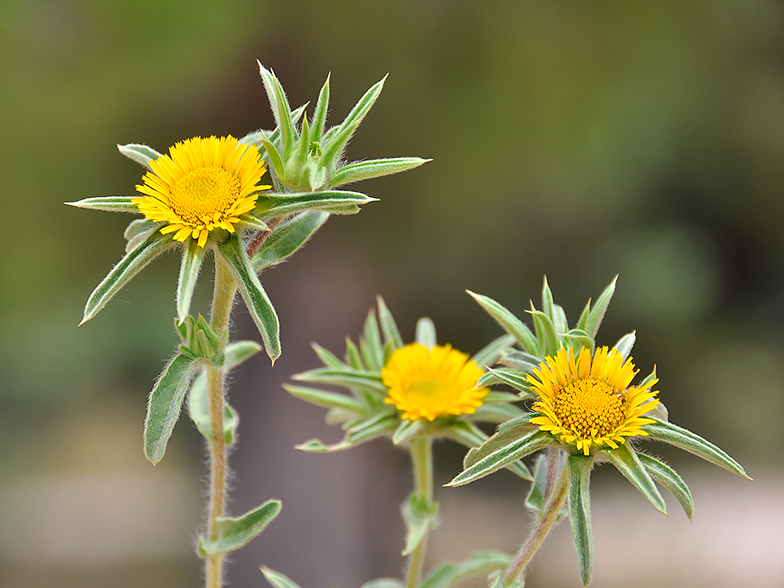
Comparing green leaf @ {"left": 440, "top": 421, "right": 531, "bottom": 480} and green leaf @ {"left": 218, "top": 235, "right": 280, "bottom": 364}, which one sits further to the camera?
green leaf @ {"left": 440, "top": 421, "right": 531, "bottom": 480}

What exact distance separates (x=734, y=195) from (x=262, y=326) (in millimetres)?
3036

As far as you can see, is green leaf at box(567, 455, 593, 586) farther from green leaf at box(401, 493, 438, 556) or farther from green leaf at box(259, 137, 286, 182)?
green leaf at box(259, 137, 286, 182)

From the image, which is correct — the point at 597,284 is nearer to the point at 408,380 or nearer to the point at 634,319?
the point at 634,319

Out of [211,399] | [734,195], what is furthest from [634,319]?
[211,399]

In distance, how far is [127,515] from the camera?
319cm

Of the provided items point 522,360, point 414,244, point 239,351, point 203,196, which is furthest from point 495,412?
point 414,244

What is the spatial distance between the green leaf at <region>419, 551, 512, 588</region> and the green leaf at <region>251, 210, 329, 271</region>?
0.42m

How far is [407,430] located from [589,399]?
221 mm

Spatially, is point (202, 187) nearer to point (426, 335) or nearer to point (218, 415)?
point (218, 415)

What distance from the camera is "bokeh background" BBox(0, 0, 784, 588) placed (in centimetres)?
253

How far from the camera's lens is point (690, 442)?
1.93ft

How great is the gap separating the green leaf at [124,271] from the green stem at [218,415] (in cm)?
6

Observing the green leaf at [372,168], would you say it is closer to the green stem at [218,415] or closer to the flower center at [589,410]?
the green stem at [218,415]

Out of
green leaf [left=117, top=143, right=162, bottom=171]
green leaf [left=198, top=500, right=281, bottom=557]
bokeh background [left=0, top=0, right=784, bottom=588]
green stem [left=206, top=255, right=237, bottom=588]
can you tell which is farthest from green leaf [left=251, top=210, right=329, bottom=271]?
bokeh background [left=0, top=0, right=784, bottom=588]
